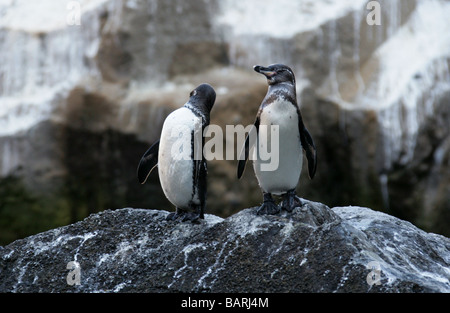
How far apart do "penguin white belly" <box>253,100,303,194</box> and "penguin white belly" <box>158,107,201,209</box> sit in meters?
0.49

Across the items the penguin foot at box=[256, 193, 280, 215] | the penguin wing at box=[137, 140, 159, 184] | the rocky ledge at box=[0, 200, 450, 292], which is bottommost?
the rocky ledge at box=[0, 200, 450, 292]

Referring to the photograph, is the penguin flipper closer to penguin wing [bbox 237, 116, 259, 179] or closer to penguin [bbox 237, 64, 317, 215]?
penguin [bbox 237, 64, 317, 215]

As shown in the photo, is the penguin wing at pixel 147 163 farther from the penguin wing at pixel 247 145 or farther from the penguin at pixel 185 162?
the penguin wing at pixel 247 145

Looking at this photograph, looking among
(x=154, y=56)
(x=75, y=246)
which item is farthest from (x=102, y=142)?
(x=75, y=246)

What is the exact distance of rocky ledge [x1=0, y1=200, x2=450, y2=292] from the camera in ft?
13.0

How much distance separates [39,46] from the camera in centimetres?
973

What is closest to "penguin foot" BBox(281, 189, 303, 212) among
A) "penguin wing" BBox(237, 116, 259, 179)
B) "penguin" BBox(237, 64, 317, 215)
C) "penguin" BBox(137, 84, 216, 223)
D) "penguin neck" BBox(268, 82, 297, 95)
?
"penguin" BBox(237, 64, 317, 215)

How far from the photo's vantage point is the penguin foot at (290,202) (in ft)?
15.3

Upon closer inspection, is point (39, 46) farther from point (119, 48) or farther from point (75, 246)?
→ point (75, 246)

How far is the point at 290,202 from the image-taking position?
185 inches

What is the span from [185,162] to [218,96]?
178 inches

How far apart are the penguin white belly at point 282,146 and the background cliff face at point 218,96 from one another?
445 centimetres

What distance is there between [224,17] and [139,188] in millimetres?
2766

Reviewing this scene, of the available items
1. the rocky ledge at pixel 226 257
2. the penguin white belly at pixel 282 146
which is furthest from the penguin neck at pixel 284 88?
the rocky ledge at pixel 226 257
